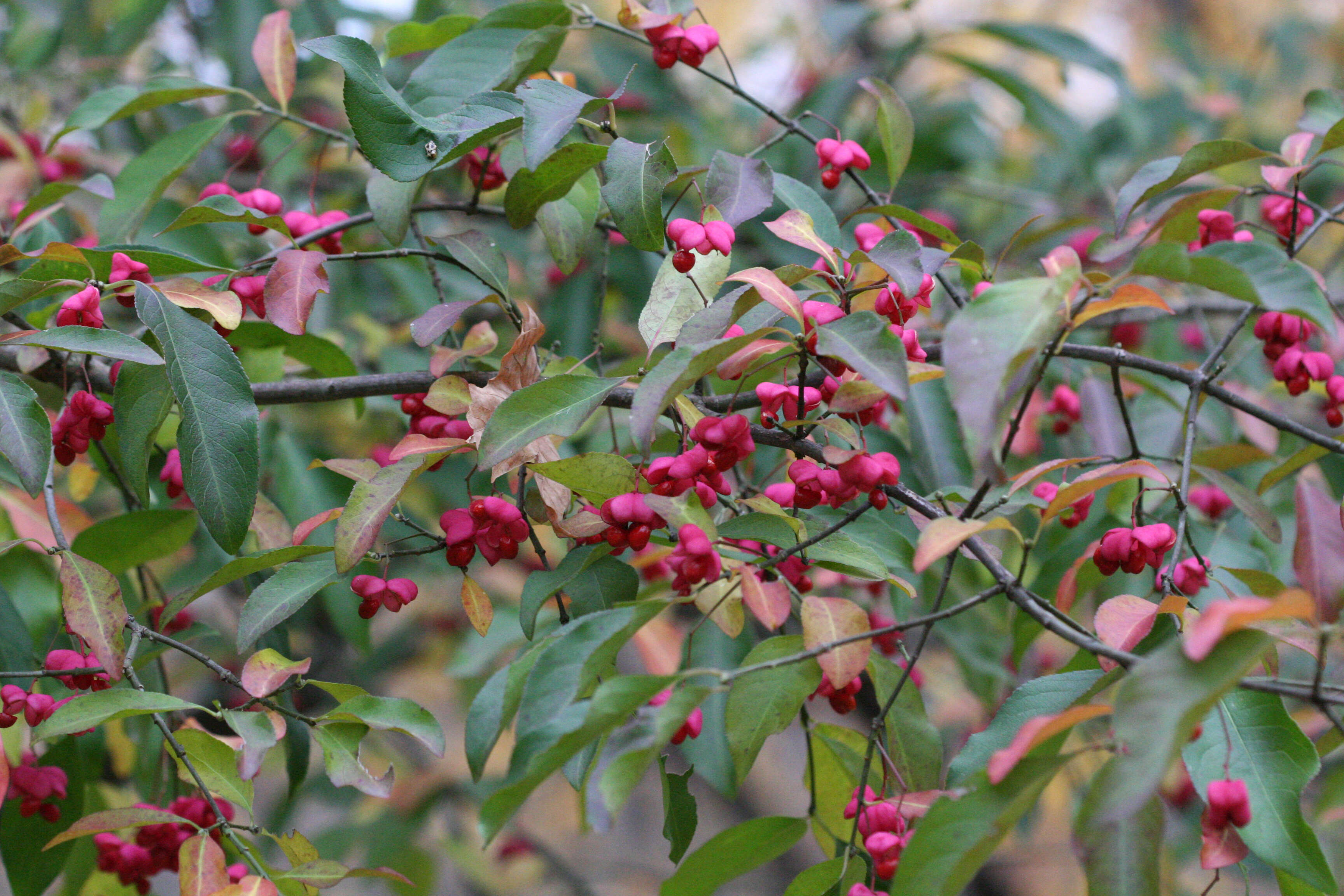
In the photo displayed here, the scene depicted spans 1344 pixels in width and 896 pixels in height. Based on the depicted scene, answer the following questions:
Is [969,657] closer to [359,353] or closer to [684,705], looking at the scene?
[684,705]

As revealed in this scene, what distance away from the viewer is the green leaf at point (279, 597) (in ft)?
2.90

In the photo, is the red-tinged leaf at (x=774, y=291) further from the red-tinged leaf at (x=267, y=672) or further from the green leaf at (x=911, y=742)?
the red-tinged leaf at (x=267, y=672)

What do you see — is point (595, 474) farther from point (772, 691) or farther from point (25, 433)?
point (25, 433)

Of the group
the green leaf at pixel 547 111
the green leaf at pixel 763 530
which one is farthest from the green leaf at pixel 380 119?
the green leaf at pixel 763 530

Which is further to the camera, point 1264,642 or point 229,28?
point 229,28

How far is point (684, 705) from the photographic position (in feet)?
2.19

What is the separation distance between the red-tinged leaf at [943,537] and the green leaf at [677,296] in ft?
1.00

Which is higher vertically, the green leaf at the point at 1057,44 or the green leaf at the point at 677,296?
the green leaf at the point at 1057,44

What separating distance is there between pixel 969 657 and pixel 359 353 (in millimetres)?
1223

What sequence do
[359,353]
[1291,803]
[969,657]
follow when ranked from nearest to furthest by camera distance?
[1291,803] < [969,657] < [359,353]

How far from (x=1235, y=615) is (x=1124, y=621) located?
0.78 feet

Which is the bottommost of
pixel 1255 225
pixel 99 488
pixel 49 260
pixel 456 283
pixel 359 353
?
pixel 99 488

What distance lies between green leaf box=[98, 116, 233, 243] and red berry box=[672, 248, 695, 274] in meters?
0.71

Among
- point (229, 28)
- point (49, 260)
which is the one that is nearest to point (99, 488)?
point (229, 28)
